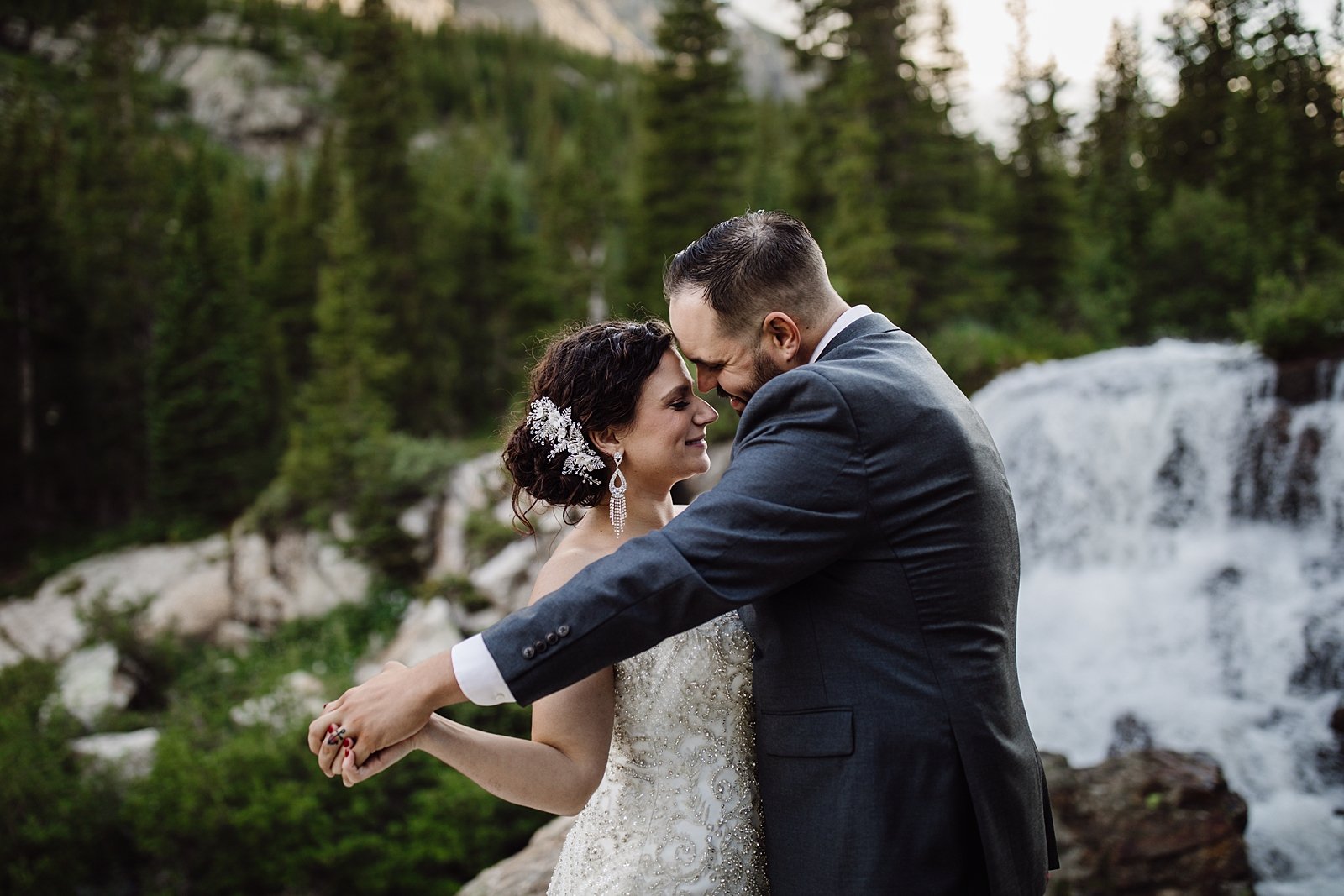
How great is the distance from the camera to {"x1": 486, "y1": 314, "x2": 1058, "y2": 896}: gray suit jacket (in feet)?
6.61

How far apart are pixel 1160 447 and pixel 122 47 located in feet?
111

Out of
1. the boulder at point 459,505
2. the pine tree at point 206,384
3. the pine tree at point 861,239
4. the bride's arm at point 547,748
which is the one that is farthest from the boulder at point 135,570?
the bride's arm at point 547,748

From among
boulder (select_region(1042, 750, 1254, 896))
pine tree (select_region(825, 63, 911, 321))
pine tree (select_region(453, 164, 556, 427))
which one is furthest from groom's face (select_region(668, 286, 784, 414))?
pine tree (select_region(453, 164, 556, 427))

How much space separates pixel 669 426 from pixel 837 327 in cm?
62

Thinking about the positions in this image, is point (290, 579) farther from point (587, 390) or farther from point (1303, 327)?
point (587, 390)

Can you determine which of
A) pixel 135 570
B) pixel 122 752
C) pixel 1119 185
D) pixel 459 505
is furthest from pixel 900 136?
pixel 135 570

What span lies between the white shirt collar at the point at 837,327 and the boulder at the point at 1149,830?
4565 millimetres

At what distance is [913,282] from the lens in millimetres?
19859

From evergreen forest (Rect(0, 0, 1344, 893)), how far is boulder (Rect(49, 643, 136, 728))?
2.29ft

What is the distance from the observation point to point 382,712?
6.87 ft

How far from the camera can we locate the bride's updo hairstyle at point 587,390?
9.59 ft

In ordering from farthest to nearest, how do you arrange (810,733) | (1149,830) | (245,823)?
(245,823)
(1149,830)
(810,733)

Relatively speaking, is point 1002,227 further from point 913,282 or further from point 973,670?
point 973,670

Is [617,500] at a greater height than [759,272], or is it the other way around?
[759,272]
